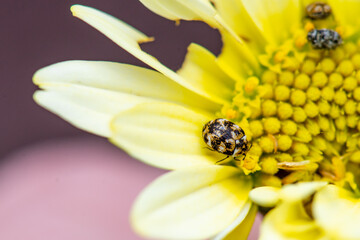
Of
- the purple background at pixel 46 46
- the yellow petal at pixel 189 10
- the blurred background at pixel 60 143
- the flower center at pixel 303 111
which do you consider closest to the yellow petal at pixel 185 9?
the yellow petal at pixel 189 10

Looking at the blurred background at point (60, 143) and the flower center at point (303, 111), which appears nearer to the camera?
the flower center at point (303, 111)

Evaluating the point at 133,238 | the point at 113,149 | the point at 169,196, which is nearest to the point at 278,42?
the point at 169,196

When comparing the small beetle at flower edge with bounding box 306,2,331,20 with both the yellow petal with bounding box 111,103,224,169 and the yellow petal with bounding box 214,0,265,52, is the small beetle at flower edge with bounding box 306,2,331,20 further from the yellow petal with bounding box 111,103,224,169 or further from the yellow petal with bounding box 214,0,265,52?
the yellow petal with bounding box 111,103,224,169

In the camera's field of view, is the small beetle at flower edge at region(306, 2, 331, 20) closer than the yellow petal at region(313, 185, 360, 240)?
No

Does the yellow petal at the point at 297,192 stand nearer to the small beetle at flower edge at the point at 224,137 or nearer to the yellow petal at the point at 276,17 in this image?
the small beetle at flower edge at the point at 224,137

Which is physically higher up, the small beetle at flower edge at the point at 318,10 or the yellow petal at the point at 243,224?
the small beetle at flower edge at the point at 318,10

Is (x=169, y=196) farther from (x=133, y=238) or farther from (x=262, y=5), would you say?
(x=133, y=238)

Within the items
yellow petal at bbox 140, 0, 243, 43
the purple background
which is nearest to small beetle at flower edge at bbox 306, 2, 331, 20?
yellow petal at bbox 140, 0, 243, 43
